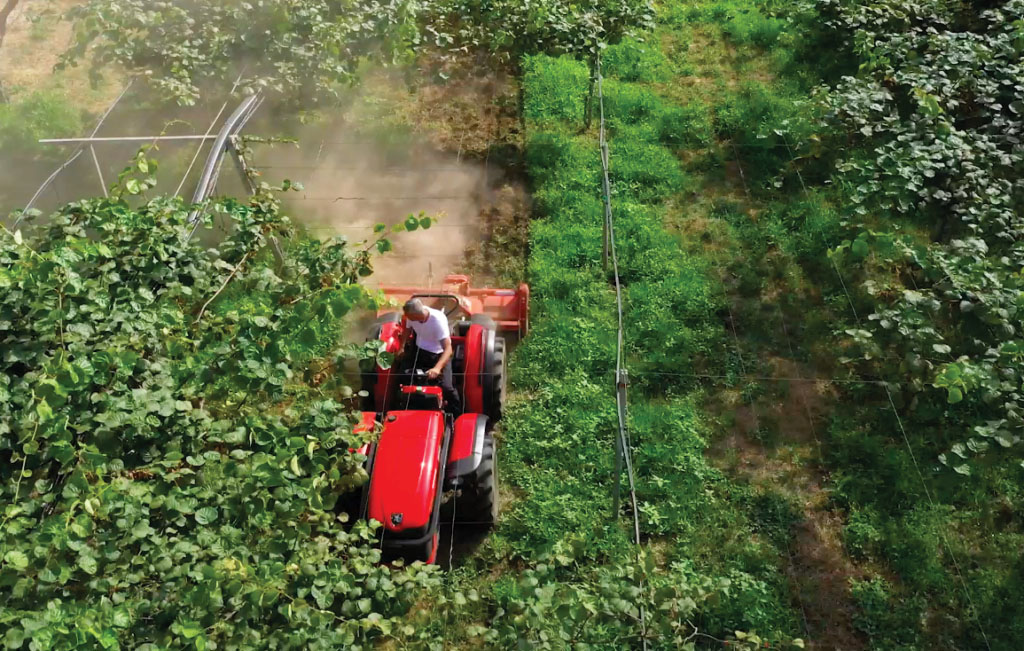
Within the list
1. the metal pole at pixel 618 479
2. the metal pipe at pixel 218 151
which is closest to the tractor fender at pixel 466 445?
the metal pole at pixel 618 479

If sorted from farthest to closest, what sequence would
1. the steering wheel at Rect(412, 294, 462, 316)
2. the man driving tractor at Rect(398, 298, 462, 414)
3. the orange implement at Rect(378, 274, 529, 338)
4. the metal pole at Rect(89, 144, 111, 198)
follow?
the metal pole at Rect(89, 144, 111, 198) < the orange implement at Rect(378, 274, 529, 338) < the steering wheel at Rect(412, 294, 462, 316) < the man driving tractor at Rect(398, 298, 462, 414)

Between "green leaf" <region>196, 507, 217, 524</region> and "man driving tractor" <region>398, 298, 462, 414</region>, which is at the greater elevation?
"green leaf" <region>196, 507, 217, 524</region>

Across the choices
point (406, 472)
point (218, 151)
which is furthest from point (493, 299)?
point (218, 151)

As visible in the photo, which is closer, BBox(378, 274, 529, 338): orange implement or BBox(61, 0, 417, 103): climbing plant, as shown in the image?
BBox(378, 274, 529, 338): orange implement

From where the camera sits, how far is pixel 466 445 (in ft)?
20.4

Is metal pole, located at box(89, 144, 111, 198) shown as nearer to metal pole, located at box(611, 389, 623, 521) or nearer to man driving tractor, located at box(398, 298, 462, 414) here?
man driving tractor, located at box(398, 298, 462, 414)

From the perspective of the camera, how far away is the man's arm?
6.54 meters

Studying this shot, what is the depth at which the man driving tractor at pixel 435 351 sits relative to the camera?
667 cm

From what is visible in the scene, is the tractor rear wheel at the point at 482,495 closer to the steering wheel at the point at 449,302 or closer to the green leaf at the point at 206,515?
the steering wheel at the point at 449,302

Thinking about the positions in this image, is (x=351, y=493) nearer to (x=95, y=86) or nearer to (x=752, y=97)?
(x=95, y=86)

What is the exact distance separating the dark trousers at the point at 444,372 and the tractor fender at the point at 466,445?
22cm

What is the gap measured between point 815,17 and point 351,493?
9.92 meters

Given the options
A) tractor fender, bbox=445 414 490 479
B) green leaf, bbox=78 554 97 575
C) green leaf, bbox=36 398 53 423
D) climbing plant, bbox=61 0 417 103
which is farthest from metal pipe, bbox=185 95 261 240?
green leaf, bbox=78 554 97 575

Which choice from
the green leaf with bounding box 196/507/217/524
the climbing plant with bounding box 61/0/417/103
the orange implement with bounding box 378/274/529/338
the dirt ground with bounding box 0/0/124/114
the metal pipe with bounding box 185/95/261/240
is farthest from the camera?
the dirt ground with bounding box 0/0/124/114
